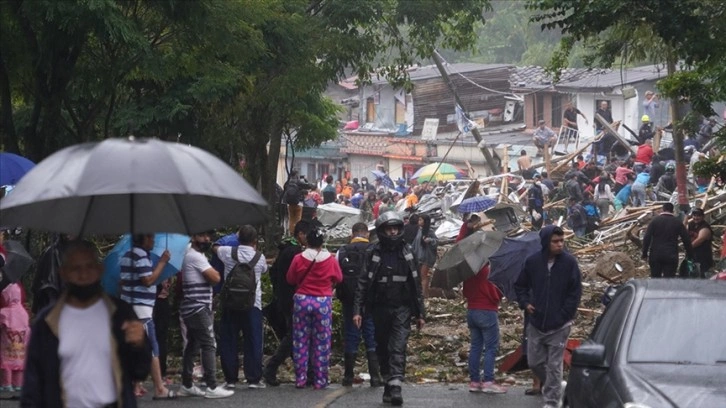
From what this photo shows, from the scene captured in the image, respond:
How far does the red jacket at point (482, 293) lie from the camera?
41.1 ft

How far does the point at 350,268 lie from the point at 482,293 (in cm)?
144

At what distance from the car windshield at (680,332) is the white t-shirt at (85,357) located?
3.31m

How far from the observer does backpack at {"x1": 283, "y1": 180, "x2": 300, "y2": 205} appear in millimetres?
26406

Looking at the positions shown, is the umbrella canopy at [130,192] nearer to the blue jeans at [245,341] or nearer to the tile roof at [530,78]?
the blue jeans at [245,341]

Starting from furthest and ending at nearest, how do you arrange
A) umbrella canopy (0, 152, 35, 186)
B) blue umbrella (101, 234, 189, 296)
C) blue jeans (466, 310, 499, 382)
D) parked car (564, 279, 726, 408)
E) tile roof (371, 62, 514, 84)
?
tile roof (371, 62, 514, 84)
blue jeans (466, 310, 499, 382)
umbrella canopy (0, 152, 35, 186)
blue umbrella (101, 234, 189, 296)
parked car (564, 279, 726, 408)

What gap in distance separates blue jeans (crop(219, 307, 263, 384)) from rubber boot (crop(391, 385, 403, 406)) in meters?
1.66

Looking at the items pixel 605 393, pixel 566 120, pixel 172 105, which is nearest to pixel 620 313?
pixel 605 393

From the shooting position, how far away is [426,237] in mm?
22688

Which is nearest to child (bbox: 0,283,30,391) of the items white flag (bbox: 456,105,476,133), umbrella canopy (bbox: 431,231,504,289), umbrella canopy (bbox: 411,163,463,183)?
umbrella canopy (bbox: 431,231,504,289)

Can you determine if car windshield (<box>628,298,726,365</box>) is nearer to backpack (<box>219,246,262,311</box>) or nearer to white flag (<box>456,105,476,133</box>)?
backpack (<box>219,246,262,311</box>)

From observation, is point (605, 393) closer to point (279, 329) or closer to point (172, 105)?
point (279, 329)

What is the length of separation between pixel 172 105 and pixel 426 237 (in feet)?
17.7

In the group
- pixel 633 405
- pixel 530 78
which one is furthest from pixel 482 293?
pixel 530 78

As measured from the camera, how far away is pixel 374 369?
13070mm
